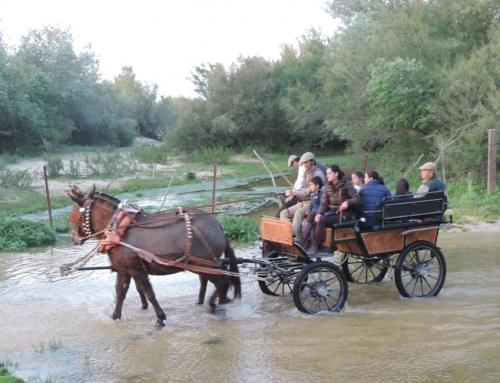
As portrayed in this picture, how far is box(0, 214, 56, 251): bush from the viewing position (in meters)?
12.3

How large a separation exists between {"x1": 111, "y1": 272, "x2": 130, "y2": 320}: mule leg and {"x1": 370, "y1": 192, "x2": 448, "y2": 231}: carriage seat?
345 cm

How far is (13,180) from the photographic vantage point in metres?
21.0

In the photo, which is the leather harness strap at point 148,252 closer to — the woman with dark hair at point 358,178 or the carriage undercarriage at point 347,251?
the carriage undercarriage at point 347,251

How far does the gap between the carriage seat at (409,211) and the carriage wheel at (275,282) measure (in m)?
1.37

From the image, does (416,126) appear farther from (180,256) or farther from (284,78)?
(284,78)

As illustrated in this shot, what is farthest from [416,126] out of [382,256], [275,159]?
[275,159]

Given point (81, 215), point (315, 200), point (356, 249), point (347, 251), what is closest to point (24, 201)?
point (81, 215)

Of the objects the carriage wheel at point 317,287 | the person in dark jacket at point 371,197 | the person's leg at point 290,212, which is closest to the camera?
the carriage wheel at point 317,287

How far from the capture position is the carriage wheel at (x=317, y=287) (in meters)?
7.20

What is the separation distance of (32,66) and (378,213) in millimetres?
35562

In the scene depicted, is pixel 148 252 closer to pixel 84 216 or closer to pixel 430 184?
pixel 84 216

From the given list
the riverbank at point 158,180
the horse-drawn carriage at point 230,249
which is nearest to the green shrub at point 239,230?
the riverbank at point 158,180

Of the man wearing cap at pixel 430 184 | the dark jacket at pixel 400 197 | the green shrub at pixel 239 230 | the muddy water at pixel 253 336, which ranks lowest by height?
the muddy water at pixel 253 336

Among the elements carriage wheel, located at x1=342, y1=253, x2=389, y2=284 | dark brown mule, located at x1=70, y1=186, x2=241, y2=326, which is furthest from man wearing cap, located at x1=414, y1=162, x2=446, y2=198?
dark brown mule, located at x1=70, y1=186, x2=241, y2=326
